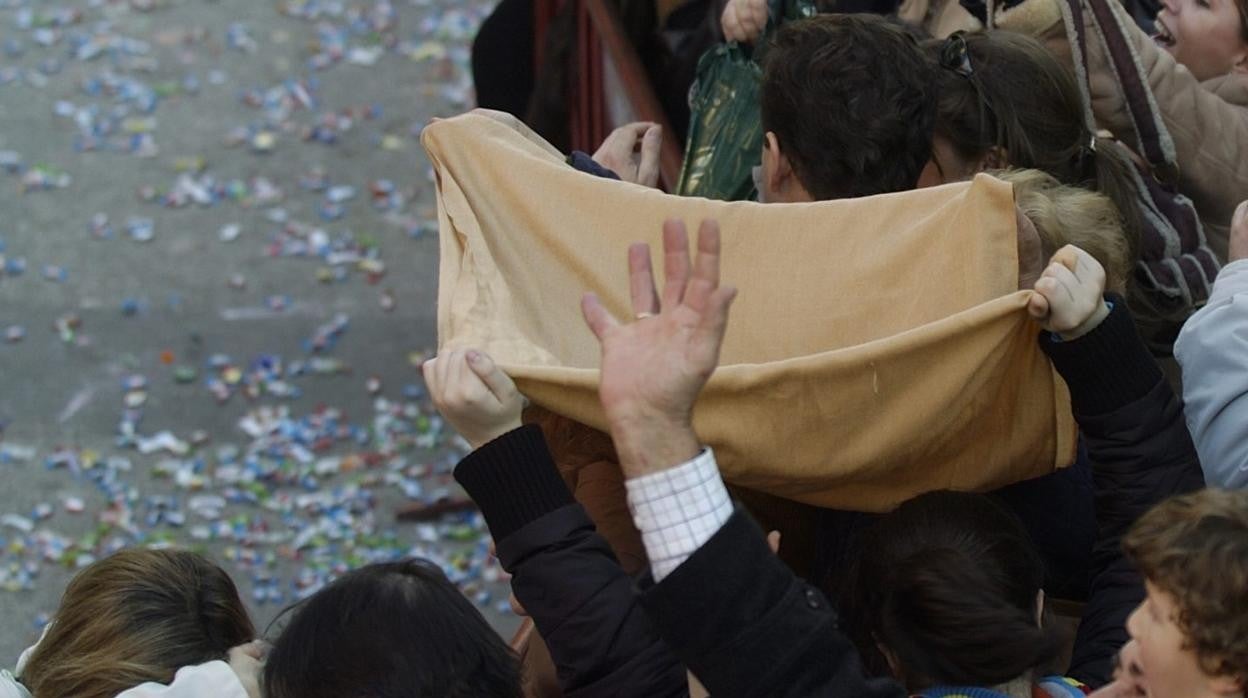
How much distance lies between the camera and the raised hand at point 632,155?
10.7 feet

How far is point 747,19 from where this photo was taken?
3.51m

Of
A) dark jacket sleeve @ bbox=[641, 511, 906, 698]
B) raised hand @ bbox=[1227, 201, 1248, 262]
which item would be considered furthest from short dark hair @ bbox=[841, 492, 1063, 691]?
raised hand @ bbox=[1227, 201, 1248, 262]

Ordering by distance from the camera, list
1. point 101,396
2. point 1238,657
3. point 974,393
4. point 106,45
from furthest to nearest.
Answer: point 106,45
point 101,396
point 974,393
point 1238,657

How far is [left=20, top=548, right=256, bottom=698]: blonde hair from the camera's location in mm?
2354

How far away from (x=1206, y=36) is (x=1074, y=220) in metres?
1.02

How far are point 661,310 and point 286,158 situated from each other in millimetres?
5606

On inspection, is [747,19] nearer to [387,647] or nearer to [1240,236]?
[1240,236]

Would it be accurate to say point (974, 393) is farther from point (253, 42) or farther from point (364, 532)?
point (253, 42)

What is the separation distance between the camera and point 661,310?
184 cm

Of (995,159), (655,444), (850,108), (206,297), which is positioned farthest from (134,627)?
(206,297)

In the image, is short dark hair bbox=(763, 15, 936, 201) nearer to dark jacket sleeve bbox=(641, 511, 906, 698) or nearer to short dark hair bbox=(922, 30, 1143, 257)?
short dark hair bbox=(922, 30, 1143, 257)

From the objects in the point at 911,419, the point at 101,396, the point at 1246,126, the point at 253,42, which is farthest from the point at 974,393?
the point at 253,42

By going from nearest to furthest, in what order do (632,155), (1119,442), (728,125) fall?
(1119,442) < (632,155) < (728,125)

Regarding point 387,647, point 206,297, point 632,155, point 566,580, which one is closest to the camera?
point 387,647
